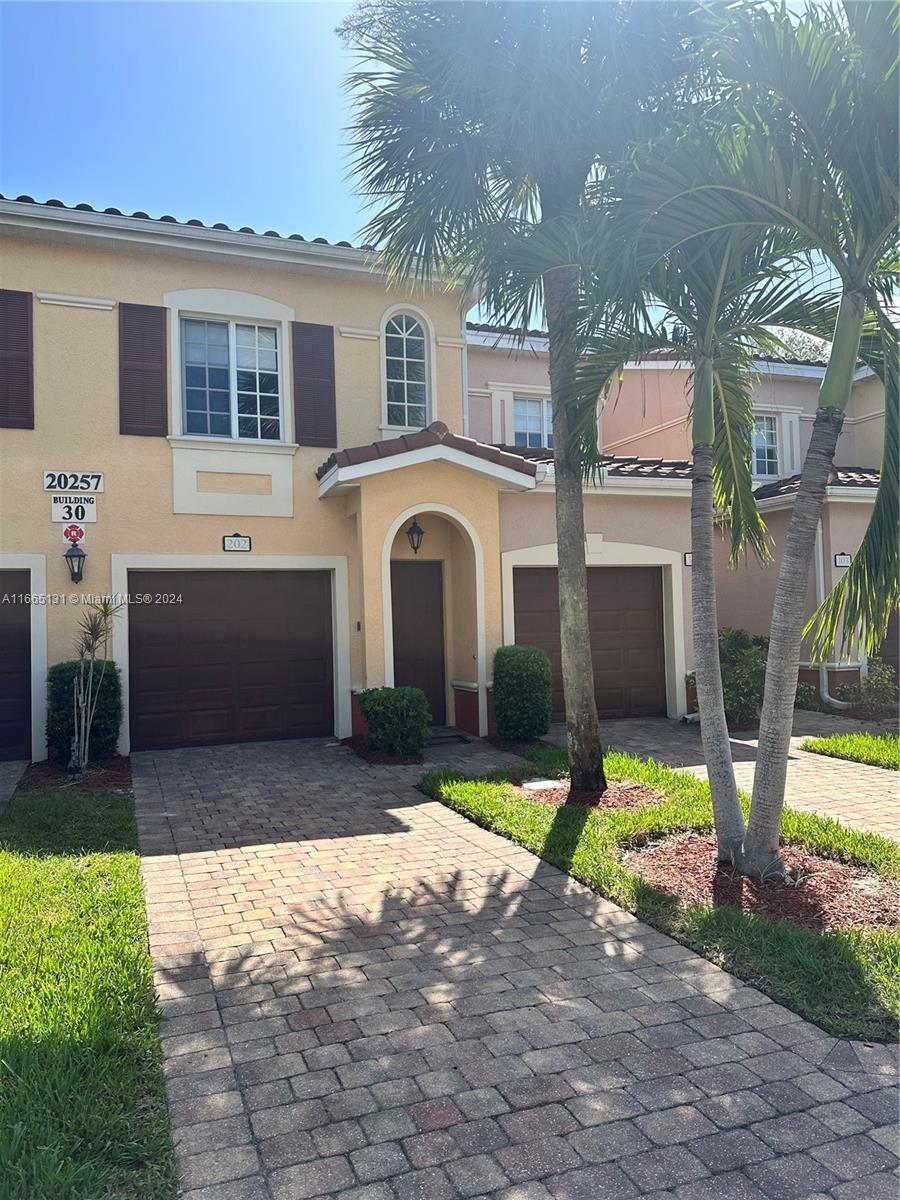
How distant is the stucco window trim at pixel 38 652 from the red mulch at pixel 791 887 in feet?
24.8

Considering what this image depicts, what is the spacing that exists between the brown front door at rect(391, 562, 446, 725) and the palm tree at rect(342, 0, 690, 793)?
4.44 metres

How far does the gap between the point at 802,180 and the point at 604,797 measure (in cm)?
537

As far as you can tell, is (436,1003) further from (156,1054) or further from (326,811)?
(326,811)

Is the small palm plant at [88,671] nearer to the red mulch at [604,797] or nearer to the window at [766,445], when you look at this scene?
the red mulch at [604,797]

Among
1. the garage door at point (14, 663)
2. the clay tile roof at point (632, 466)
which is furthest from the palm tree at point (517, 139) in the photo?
the garage door at point (14, 663)

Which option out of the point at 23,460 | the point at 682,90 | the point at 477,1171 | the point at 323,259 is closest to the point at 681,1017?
the point at 477,1171

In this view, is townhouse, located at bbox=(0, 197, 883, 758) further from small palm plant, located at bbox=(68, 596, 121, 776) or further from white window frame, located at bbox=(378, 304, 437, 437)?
small palm plant, located at bbox=(68, 596, 121, 776)

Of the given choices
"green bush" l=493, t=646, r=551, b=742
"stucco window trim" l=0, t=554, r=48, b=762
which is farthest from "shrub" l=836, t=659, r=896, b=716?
"stucco window trim" l=0, t=554, r=48, b=762

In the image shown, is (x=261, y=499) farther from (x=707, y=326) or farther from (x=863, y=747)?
(x=863, y=747)

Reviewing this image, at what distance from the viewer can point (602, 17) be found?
6.84m

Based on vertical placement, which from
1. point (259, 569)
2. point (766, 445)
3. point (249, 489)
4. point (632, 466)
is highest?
point (766, 445)

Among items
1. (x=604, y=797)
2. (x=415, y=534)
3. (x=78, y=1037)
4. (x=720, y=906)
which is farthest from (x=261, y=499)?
(x=78, y=1037)

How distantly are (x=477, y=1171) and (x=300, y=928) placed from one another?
2.43 metres

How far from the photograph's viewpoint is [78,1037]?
3609 mm
